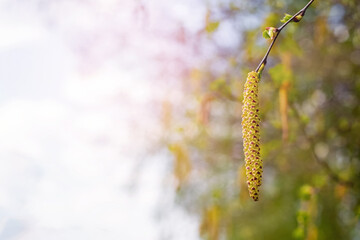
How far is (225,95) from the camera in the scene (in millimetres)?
2844

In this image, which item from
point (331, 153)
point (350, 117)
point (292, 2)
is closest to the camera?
point (292, 2)

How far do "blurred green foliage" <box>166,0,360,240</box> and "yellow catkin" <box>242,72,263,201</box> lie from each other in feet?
4.04

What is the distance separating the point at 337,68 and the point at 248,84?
3.37m

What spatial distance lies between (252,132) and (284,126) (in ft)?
4.11

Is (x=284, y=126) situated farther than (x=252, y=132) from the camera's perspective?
Yes

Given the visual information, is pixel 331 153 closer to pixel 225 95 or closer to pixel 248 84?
pixel 225 95

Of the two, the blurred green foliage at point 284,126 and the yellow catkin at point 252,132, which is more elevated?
the blurred green foliage at point 284,126

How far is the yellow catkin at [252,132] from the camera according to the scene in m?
0.95

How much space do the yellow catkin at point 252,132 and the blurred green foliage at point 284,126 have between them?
1.23m

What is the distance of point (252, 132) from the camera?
98 centimetres

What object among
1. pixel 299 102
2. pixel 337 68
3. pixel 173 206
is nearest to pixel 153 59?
pixel 299 102

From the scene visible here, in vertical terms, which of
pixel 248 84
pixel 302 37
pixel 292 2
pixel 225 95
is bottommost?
pixel 248 84

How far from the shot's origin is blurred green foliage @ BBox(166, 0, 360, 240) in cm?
275

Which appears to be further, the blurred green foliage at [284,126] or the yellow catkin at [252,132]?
the blurred green foliage at [284,126]
